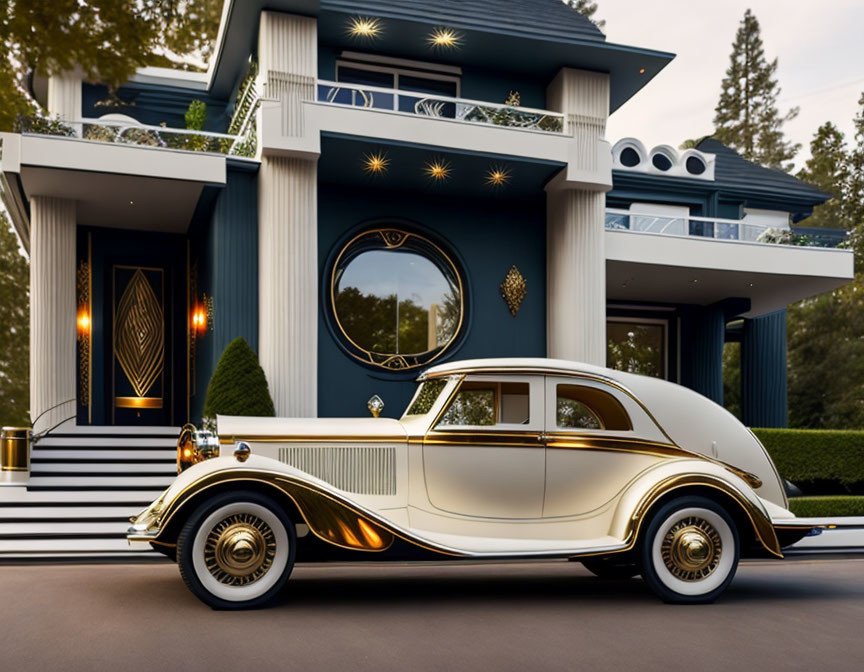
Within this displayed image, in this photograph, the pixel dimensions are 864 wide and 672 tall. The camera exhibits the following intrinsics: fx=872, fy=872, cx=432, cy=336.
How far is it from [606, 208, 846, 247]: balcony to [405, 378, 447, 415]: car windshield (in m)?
11.5

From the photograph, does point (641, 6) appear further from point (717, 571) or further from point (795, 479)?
point (717, 571)

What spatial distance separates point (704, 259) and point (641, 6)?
6518 millimetres

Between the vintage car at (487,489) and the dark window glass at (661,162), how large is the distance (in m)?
16.7

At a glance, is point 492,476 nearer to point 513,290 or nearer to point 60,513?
point 60,513

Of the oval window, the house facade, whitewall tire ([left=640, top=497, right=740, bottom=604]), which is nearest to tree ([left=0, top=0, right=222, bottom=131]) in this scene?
the house facade

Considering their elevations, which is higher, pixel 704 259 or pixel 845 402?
pixel 704 259

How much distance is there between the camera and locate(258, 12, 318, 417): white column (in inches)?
565

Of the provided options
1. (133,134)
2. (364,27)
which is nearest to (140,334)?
(133,134)

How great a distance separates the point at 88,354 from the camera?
1695 cm

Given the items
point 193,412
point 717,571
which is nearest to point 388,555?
point 717,571

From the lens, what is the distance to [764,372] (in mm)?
23594

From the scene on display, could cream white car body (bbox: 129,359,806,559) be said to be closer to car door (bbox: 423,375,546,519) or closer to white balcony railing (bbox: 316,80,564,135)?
car door (bbox: 423,375,546,519)

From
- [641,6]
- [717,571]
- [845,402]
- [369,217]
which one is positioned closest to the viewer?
[717,571]

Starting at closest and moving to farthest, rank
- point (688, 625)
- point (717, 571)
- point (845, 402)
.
→ 1. point (688, 625)
2. point (717, 571)
3. point (845, 402)
